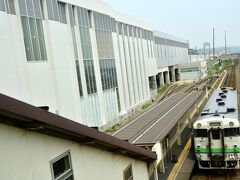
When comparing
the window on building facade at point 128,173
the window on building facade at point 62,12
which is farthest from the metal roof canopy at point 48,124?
the window on building facade at point 62,12

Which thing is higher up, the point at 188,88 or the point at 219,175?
the point at 219,175

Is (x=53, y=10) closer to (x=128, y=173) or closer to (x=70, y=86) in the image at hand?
(x=70, y=86)

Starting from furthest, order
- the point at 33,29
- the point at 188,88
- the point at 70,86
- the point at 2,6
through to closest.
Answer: the point at 188,88
the point at 70,86
the point at 33,29
the point at 2,6

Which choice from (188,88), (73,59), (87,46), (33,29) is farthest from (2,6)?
(188,88)

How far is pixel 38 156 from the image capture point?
5023 mm

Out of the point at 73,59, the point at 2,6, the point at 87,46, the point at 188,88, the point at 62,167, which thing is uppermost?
the point at 2,6

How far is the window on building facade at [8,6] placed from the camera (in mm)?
18066

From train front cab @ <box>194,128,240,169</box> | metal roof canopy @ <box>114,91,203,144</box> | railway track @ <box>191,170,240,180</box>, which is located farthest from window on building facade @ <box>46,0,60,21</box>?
railway track @ <box>191,170,240,180</box>

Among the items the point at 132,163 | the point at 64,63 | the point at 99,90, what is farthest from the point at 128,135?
the point at 99,90

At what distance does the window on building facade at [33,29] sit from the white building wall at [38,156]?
47.3ft

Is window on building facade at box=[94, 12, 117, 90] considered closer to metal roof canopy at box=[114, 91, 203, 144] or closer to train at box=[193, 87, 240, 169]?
metal roof canopy at box=[114, 91, 203, 144]

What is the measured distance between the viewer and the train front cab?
15.6m

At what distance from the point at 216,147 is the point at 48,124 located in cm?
1273

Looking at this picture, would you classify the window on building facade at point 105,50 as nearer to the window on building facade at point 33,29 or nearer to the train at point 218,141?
the window on building facade at point 33,29
